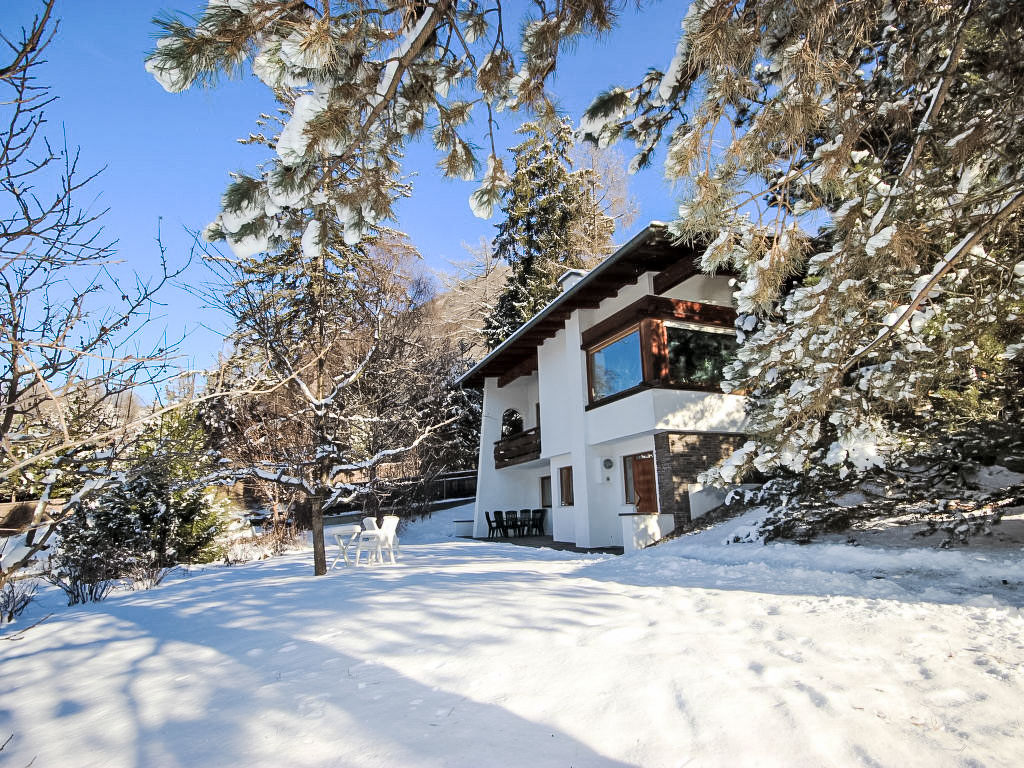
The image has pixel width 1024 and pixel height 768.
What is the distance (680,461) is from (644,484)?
5.40 feet

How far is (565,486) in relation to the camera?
16.0m

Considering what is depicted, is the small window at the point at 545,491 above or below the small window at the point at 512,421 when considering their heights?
below

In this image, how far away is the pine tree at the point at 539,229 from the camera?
24.8 metres

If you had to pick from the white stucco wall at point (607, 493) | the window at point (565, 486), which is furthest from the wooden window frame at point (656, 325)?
the window at point (565, 486)

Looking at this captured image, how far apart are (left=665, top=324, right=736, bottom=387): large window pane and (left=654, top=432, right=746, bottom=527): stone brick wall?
1201mm

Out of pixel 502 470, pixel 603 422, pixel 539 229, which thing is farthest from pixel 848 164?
pixel 539 229

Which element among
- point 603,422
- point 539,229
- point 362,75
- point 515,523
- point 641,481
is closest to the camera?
point 362,75

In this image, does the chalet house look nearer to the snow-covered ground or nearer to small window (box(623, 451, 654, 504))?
small window (box(623, 451, 654, 504))

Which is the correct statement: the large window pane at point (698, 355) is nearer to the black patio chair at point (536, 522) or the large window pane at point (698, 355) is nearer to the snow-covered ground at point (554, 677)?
the snow-covered ground at point (554, 677)

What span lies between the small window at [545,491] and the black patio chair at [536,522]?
592 mm

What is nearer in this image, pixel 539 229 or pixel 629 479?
pixel 629 479

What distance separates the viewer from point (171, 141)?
4.89 m

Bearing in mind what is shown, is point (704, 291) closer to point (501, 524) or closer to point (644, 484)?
point (644, 484)

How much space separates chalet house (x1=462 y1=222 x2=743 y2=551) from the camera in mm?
11852
